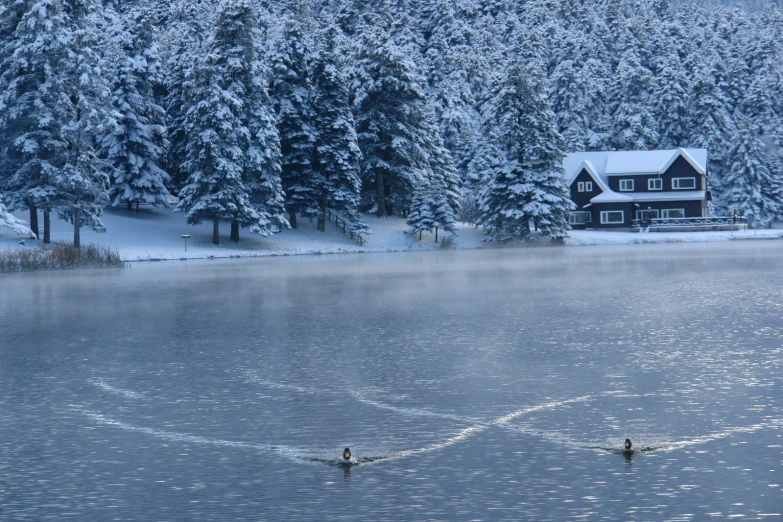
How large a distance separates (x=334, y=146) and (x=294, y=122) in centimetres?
371

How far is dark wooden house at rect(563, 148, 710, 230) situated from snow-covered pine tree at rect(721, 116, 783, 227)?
5.59 meters

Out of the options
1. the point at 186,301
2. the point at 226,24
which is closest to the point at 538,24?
the point at 226,24

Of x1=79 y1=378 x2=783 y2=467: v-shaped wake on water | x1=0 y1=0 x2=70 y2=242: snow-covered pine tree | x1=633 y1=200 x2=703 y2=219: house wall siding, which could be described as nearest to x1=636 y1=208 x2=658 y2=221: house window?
x1=633 y1=200 x2=703 y2=219: house wall siding

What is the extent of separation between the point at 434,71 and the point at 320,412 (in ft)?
336

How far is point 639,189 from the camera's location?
347 feet

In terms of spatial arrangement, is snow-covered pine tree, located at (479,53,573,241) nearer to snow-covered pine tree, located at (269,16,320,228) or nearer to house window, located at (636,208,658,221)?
snow-covered pine tree, located at (269,16,320,228)

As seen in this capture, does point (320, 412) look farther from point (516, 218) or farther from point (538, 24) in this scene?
point (538, 24)

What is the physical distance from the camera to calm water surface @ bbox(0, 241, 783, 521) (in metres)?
10.5

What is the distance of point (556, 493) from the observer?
1055cm

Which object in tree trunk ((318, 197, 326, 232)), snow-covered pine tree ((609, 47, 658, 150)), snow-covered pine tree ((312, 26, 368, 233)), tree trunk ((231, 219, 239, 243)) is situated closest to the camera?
tree trunk ((231, 219, 239, 243))

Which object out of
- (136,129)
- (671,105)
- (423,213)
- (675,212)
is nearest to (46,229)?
(136,129)

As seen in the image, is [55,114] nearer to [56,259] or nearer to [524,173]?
[56,259]

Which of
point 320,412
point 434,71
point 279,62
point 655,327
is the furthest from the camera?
point 434,71

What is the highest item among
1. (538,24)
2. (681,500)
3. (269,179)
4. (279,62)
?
(538,24)
